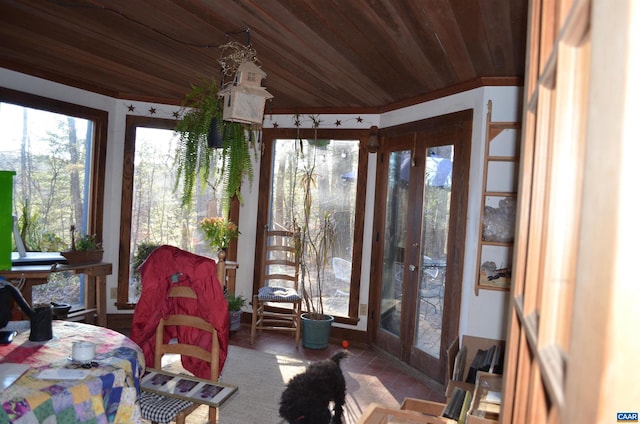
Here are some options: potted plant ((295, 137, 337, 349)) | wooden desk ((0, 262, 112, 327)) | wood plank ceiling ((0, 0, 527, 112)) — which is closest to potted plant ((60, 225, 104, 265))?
wooden desk ((0, 262, 112, 327))

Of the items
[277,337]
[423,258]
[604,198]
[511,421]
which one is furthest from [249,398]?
[604,198]

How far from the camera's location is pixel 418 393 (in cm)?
360

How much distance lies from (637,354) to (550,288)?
0.78 feet

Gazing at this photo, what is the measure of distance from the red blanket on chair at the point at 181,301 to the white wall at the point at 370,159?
78.9 inches

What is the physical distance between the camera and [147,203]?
16.3 feet

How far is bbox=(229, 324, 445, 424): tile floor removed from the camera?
11.4ft

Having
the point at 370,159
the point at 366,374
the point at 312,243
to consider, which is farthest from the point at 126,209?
the point at 366,374

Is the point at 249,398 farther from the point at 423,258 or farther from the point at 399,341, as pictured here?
the point at 423,258

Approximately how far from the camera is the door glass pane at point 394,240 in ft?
14.1

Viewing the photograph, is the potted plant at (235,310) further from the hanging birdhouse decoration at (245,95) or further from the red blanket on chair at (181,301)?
the hanging birdhouse decoration at (245,95)

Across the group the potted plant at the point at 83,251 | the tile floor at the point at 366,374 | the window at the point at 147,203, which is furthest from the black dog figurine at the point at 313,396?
the window at the point at 147,203

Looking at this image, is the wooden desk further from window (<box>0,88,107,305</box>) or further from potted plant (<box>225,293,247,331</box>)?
potted plant (<box>225,293,247,331</box>)

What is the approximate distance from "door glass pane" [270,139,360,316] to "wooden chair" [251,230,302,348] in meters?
0.19

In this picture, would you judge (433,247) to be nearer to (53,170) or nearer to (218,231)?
(218,231)
